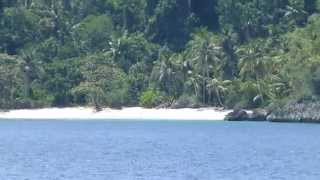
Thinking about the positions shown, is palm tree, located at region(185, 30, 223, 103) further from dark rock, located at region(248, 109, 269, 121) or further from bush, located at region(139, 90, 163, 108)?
dark rock, located at region(248, 109, 269, 121)

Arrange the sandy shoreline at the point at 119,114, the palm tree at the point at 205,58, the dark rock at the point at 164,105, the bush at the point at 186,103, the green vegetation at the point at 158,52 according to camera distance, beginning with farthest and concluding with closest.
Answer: the palm tree at the point at 205,58, the dark rock at the point at 164,105, the green vegetation at the point at 158,52, the bush at the point at 186,103, the sandy shoreline at the point at 119,114

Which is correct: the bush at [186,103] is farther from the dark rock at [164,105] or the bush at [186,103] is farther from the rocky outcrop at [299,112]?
the rocky outcrop at [299,112]

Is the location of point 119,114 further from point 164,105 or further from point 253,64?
point 253,64

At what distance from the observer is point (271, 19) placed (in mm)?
114000

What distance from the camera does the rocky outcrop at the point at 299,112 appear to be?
9331cm

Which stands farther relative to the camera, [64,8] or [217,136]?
[64,8]

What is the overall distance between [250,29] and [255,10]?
82.0 inches

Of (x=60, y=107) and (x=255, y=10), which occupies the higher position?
(x=255, y=10)

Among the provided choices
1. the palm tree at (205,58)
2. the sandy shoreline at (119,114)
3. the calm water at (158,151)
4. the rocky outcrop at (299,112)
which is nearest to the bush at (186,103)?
the sandy shoreline at (119,114)

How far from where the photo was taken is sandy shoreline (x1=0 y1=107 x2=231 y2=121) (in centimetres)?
9994

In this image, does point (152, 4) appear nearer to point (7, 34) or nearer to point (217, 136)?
point (7, 34)

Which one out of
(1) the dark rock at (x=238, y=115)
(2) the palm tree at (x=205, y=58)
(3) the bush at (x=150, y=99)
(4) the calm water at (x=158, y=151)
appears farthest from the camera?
(2) the palm tree at (x=205, y=58)

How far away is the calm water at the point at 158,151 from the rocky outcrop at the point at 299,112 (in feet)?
9.71

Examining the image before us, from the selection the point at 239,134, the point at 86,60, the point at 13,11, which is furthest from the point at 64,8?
the point at 239,134
